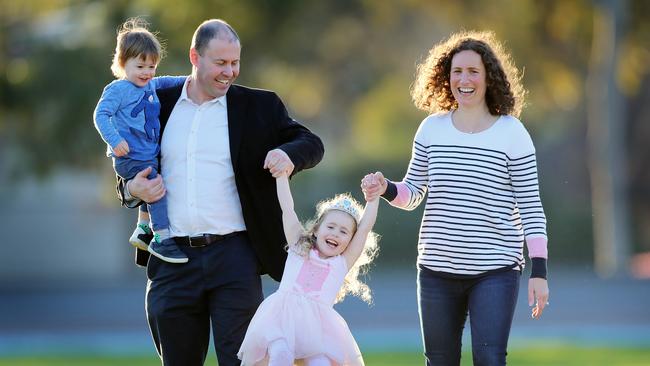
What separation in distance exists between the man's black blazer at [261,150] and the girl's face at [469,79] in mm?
684

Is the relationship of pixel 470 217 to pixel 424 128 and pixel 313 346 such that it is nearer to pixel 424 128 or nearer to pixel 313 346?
pixel 424 128

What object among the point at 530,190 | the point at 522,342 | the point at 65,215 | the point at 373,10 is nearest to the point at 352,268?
the point at 530,190

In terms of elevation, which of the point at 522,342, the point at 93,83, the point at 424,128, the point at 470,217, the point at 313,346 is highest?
the point at 93,83

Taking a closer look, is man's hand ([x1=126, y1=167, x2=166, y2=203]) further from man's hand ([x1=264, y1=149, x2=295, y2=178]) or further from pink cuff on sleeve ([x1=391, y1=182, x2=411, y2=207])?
pink cuff on sleeve ([x1=391, y1=182, x2=411, y2=207])

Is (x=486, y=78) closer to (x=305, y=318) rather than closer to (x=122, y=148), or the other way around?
(x=305, y=318)

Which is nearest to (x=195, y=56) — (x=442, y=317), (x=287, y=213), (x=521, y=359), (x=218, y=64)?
(x=218, y=64)

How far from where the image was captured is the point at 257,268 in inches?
227

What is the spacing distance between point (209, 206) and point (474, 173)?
1.20 m

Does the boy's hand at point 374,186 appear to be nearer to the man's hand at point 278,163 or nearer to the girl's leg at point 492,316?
the man's hand at point 278,163

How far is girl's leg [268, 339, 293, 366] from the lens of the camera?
5410 mm

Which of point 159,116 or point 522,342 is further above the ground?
point 159,116

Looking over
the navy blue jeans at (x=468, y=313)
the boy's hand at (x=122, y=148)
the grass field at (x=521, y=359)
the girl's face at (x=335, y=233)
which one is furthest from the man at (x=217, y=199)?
the grass field at (x=521, y=359)

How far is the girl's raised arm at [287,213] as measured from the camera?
5633 mm

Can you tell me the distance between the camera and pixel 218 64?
563 centimetres
